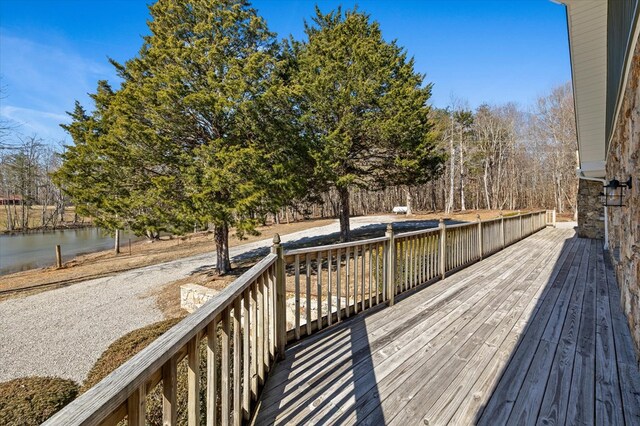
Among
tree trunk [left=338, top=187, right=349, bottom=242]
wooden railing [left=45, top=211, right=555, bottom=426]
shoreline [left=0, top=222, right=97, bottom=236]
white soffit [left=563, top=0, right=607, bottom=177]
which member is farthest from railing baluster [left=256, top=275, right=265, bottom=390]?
shoreline [left=0, top=222, right=97, bottom=236]

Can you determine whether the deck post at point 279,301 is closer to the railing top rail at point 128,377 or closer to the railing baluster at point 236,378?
the railing baluster at point 236,378

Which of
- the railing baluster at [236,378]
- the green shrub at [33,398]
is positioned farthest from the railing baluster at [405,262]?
the green shrub at [33,398]

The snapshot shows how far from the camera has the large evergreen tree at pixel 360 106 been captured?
31.3 feet

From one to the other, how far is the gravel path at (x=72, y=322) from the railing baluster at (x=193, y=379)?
5.12 meters

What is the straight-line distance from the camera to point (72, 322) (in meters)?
6.86

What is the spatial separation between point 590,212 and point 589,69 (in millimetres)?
7432

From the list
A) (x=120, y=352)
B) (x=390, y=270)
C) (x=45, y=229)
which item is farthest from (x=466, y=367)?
(x=45, y=229)

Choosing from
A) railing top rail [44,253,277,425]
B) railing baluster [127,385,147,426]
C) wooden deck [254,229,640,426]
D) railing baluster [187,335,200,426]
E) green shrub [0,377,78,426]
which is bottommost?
green shrub [0,377,78,426]

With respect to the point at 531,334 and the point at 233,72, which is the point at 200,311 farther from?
the point at 233,72

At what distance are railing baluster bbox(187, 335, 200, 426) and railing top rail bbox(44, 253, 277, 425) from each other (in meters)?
0.05

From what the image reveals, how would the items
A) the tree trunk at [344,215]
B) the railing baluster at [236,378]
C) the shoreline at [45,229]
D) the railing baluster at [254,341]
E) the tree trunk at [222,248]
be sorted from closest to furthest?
the railing baluster at [236,378], the railing baluster at [254,341], the tree trunk at [222,248], the tree trunk at [344,215], the shoreline at [45,229]

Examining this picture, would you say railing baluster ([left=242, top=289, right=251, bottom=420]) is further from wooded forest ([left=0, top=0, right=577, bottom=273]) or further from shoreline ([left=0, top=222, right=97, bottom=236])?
shoreline ([left=0, top=222, right=97, bottom=236])

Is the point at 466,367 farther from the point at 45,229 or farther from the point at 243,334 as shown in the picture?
the point at 45,229

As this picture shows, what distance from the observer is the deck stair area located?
1.16 metres
